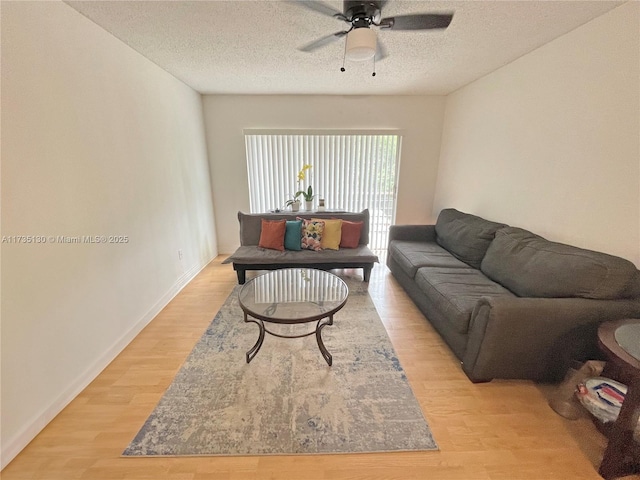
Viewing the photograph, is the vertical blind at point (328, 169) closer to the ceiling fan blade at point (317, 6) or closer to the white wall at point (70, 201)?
the white wall at point (70, 201)

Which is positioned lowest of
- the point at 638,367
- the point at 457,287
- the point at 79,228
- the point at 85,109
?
the point at 457,287

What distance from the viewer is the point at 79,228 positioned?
1.70 meters

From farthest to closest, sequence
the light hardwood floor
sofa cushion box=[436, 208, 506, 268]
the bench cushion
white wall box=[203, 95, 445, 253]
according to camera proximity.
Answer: white wall box=[203, 95, 445, 253], the bench cushion, sofa cushion box=[436, 208, 506, 268], the light hardwood floor

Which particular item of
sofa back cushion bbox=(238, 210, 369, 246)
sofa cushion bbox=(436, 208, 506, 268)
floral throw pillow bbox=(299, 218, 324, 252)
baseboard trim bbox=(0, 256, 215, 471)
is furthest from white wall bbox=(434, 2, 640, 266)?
baseboard trim bbox=(0, 256, 215, 471)

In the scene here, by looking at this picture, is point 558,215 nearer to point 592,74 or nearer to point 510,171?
point 510,171

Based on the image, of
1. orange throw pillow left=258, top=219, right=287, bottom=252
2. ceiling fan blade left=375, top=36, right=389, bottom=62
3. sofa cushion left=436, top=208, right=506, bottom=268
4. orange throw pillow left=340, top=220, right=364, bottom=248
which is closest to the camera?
ceiling fan blade left=375, top=36, right=389, bottom=62

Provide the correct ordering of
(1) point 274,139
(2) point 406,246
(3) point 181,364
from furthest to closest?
(1) point 274,139 < (2) point 406,246 < (3) point 181,364

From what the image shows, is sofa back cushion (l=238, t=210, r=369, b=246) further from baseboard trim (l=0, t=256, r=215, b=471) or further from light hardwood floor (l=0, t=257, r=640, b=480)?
light hardwood floor (l=0, t=257, r=640, b=480)

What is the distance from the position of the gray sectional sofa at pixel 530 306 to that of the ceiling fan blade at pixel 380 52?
1.94 m

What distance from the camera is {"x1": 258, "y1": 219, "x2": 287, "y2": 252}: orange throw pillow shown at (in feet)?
10.6

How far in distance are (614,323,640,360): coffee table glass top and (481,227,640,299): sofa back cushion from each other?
0.29m

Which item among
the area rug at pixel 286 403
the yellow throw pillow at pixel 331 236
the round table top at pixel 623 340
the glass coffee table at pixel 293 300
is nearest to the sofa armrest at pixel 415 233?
the yellow throw pillow at pixel 331 236

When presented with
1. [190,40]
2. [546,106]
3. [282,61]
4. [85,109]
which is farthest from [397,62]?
[85,109]

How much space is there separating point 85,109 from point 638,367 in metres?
3.30
